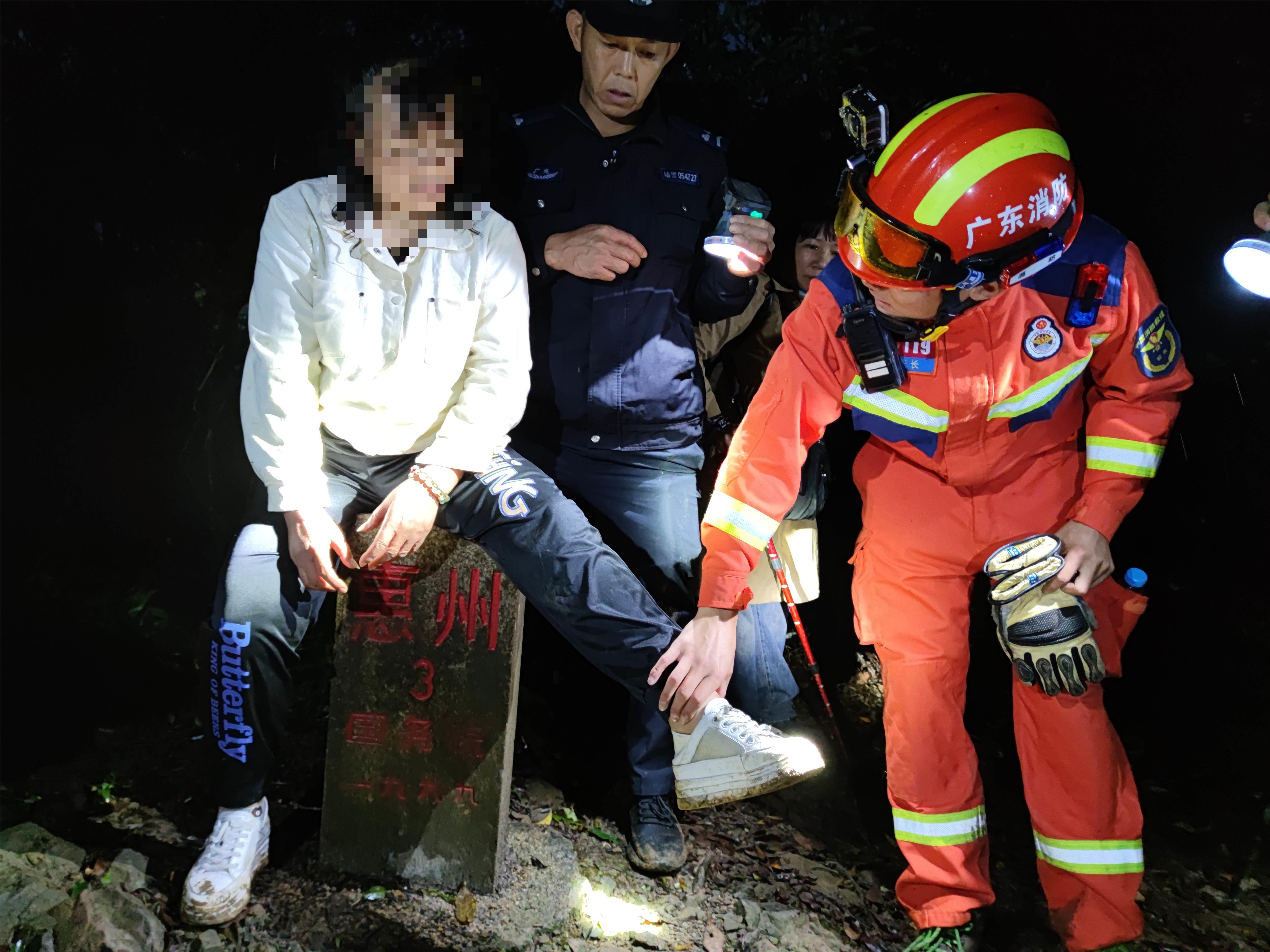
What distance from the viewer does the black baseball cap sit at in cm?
282

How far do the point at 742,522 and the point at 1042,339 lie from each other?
3.40 ft

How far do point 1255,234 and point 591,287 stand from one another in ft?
8.50

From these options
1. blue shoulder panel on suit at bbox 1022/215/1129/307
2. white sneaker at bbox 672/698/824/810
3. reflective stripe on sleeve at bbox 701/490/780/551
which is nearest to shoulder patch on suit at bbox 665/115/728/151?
blue shoulder panel on suit at bbox 1022/215/1129/307

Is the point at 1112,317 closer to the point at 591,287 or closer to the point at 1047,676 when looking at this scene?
the point at 1047,676

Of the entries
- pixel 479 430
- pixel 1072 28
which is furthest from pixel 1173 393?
pixel 479 430

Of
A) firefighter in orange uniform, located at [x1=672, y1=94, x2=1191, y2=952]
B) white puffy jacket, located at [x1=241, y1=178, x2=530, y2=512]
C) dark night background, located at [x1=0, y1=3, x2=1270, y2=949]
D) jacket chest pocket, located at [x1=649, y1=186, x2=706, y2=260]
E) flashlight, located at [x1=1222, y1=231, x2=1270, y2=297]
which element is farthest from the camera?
dark night background, located at [x1=0, y1=3, x2=1270, y2=949]

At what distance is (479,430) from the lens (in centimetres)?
281

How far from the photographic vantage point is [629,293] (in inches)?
120

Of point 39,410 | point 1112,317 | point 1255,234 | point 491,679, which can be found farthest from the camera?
point 39,410

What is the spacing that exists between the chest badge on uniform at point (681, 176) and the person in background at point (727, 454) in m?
0.41

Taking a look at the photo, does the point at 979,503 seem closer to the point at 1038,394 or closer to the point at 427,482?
the point at 1038,394

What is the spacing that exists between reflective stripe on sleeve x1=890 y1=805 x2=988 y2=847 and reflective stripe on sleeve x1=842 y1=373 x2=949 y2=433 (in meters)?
1.21

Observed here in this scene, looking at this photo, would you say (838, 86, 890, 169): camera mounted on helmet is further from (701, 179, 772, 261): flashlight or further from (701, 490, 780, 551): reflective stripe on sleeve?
(701, 490, 780, 551): reflective stripe on sleeve

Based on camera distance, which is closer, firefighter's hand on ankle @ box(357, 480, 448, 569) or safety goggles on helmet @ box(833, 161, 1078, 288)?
safety goggles on helmet @ box(833, 161, 1078, 288)
